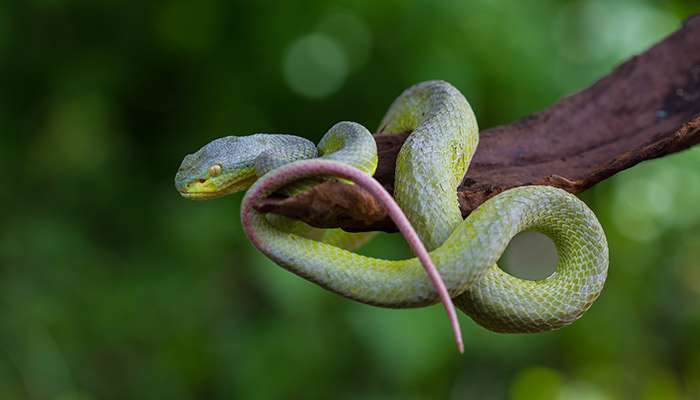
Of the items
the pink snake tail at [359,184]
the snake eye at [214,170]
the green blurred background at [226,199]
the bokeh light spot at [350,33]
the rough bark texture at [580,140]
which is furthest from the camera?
the bokeh light spot at [350,33]

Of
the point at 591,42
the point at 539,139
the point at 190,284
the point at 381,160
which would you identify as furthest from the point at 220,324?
the point at 591,42

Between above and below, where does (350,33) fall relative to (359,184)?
above

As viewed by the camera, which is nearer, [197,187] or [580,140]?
[197,187]

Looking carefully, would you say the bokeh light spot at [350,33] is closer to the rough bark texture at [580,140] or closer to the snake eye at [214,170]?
the rough bark texture at [580,140]

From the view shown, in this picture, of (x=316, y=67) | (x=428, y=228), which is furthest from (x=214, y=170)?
(x=316, y=67)

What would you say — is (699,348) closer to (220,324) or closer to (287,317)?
(287,317)

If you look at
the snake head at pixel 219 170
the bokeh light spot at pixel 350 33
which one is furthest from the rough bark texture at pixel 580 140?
the bokeh light spot at pixel 350 33

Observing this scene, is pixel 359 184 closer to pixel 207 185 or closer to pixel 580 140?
pixel 207 185
